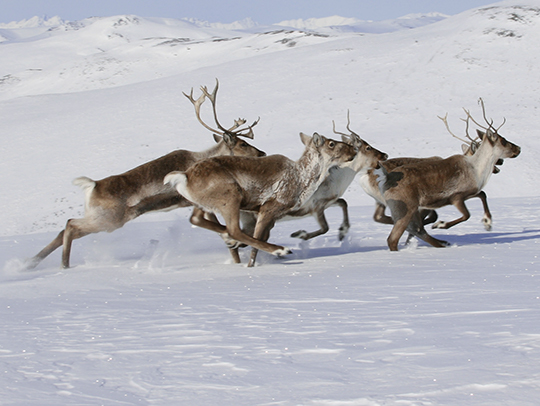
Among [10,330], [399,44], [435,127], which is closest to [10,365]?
[10,330]

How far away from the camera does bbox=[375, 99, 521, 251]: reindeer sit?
24.5ft

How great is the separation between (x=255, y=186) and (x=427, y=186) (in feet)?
6.94

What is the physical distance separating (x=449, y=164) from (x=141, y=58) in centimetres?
5662

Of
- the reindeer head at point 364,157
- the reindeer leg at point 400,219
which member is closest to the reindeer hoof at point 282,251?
the reindeer leg at point 400,219

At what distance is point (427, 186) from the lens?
299 inches

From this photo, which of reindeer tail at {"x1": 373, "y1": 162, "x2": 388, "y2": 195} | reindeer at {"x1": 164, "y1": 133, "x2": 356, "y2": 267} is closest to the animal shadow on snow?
reindeer tail at {"x1": 373, "y1": 162, "x2": 388, "y2": 195}

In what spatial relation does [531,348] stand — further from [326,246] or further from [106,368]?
[326,246]

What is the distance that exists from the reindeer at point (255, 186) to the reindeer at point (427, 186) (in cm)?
82

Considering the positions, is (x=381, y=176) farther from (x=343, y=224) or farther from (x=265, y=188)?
(x=265, y=188)

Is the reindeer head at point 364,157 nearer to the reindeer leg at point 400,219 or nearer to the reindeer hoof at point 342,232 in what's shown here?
the reindeer leg at point 400,219

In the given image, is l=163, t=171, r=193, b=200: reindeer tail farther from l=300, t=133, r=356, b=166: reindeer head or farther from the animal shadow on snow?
the animal shadow on snow

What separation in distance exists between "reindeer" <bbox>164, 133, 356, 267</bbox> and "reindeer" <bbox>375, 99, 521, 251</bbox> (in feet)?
2.70

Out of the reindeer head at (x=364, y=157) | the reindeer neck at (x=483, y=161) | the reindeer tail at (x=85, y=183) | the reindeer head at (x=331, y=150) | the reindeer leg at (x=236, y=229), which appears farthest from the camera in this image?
the reindeer neck at (x=483, y=161)

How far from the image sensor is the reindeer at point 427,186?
748 cm
